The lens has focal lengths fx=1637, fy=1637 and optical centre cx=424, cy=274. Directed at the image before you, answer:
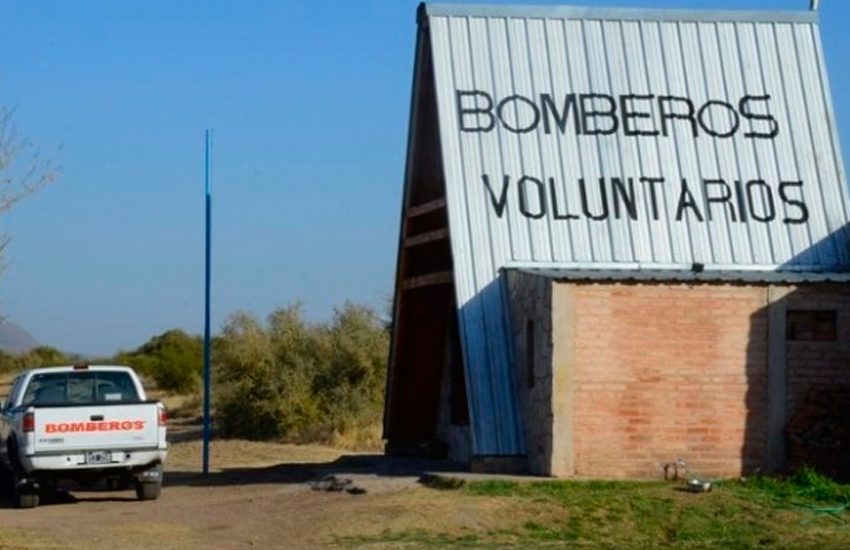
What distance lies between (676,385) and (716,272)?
5.92 ft

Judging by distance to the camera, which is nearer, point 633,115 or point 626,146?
point 626,146

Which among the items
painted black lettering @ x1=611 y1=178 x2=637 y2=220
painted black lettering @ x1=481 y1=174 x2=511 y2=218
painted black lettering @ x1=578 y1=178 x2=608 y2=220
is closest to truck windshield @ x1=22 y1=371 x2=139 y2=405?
painted black lettering @ x1=481 y1=174 x2=511 y2=218

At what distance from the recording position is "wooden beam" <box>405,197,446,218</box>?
25.7 metres

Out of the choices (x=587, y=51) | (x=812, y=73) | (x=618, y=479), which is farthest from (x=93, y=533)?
(x=812, y=73)

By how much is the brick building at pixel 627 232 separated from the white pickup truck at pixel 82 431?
462cm

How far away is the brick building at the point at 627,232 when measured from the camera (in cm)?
2167

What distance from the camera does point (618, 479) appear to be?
21281mm

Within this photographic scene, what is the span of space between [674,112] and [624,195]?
172 cm

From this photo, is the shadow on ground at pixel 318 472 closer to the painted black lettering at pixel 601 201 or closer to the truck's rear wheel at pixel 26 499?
the truck's rear wheel at pixel 26 499

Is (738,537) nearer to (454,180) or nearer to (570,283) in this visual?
(570,283)

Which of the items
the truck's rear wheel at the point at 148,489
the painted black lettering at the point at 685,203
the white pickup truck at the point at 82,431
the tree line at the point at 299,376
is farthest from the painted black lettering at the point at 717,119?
the tree line at the point at 299,376

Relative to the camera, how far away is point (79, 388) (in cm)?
2369

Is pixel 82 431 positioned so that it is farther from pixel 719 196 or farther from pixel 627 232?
pixel 719 196

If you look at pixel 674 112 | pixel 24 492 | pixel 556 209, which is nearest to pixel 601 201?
pixel 556 209
